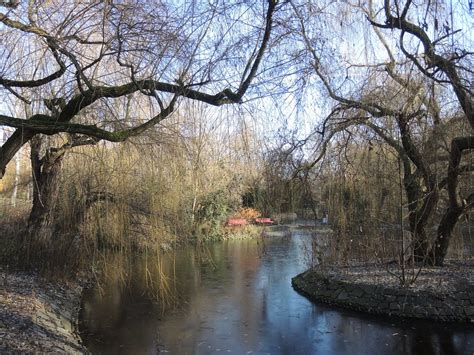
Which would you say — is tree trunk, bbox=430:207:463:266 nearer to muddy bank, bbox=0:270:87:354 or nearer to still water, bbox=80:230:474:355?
still water, bbox=80:230:474:355

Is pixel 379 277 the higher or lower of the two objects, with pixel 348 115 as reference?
lower

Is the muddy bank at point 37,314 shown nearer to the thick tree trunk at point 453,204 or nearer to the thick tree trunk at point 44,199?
the thick tree trunk at point 44,199

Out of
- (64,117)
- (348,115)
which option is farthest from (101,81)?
(348,115)

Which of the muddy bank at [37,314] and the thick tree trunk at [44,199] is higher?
the thick tree trunk at [44,199]

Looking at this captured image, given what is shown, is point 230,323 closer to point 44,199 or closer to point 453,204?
point 44,199

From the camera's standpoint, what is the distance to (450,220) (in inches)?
350

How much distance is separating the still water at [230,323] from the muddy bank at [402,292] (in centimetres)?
23

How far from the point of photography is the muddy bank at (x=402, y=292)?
24.1 ft

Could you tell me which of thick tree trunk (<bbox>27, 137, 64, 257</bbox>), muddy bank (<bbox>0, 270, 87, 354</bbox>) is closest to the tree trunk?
muddy bank (<bbox>0, 270, 87, 354</bbox>)

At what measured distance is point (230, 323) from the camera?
7434 mm

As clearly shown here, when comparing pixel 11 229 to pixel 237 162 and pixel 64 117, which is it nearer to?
pixel 64 117

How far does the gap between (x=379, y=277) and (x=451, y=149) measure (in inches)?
104

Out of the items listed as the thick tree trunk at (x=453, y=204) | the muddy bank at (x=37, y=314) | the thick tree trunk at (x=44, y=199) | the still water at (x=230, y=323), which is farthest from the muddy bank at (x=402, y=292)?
the thick tree trunk at (x=44, y=199)

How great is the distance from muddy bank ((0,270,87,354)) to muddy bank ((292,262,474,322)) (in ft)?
14.8
